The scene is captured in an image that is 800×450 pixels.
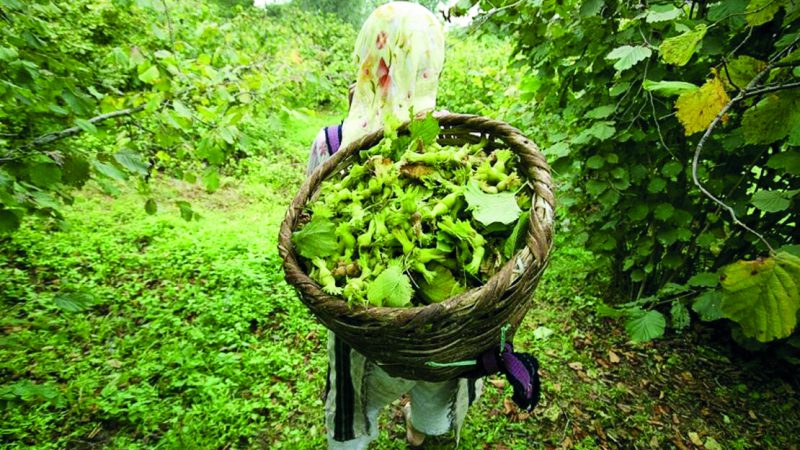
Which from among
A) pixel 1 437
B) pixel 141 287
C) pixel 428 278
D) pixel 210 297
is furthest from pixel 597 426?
pixel 141 287

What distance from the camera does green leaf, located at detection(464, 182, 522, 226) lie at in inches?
41.8

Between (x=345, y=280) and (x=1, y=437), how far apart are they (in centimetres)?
227

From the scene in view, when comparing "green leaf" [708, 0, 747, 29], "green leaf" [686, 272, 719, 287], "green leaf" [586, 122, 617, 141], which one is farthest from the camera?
"green leaf" [586, 122, 617, 141]

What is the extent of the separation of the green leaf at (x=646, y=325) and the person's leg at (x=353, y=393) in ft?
2.96

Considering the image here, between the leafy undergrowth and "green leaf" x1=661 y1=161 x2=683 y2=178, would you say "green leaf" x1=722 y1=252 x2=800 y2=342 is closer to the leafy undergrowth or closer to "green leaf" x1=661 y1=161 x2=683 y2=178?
"green leaf" x1=661 y1=161 x2=683 y2=178

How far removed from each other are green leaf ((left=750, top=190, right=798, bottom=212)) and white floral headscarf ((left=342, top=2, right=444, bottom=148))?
1.15m

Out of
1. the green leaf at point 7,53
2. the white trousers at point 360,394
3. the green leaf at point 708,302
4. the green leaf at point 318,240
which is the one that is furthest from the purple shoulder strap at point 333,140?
the green leaf at point 708,302

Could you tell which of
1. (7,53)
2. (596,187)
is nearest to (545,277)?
(596,187)

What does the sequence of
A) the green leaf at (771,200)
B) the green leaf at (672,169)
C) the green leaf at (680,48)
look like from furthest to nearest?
the green leaf at (672,169) < the green leaf at (771,200) < the green leaf at (680,48)

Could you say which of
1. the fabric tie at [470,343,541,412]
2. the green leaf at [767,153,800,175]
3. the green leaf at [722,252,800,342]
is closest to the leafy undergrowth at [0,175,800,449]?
the fabric tie at [470,343,541,412]

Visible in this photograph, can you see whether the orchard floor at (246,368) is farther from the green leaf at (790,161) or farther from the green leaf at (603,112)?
the green leaf at (790,161)

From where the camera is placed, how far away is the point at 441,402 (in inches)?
71.6

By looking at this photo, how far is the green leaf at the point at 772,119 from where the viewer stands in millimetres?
832

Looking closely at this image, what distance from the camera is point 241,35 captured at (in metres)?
6.05
